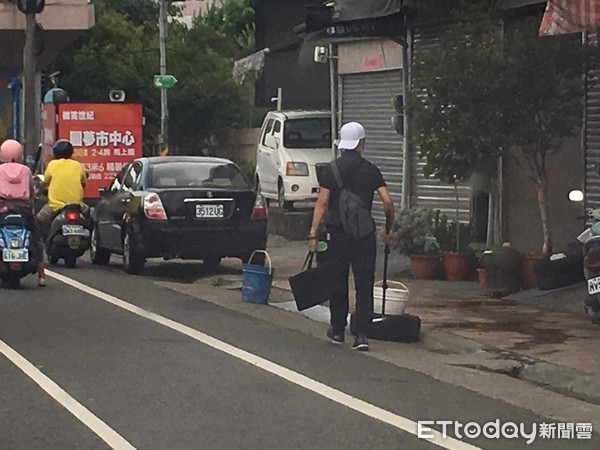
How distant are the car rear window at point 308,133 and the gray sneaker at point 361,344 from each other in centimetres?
1585

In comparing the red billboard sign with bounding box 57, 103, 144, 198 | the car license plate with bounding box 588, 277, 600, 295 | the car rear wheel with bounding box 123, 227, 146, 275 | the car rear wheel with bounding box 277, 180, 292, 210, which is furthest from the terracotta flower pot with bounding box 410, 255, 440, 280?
the red billboard sign with bounding box 57, 103, 144, 198

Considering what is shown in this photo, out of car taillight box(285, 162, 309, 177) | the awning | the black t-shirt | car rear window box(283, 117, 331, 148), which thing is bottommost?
car taillight box(285, 162, 309, 177)

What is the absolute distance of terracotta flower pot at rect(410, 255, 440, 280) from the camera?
18.7m

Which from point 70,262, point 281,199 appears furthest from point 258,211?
point 281,199

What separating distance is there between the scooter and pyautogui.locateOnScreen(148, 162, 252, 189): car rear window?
3.75ft

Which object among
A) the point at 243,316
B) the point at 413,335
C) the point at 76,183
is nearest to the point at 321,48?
the point at 76,183

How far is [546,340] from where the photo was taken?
1316cm

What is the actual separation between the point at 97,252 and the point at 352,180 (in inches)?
371

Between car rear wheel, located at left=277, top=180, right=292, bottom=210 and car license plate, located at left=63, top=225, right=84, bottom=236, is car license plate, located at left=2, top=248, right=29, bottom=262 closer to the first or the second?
car license plate, located at left=63, top=225, right=84, bottom=236

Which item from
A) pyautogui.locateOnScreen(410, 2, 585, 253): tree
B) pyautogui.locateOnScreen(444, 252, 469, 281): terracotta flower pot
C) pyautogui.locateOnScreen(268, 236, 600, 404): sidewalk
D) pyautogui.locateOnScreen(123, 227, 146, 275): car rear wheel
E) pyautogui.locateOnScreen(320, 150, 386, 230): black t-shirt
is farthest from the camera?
pyautogui.locateOnScreen(123, 227, 146, 275): car rear wheel

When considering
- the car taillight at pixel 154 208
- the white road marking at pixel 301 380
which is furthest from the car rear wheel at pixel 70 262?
the white road marking at pixel 301 380

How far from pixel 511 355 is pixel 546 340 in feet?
2.86

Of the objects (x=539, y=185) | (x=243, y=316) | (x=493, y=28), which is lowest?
(x=243, y=316)

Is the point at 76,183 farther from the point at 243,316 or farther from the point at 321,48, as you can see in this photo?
the point at 321,48
